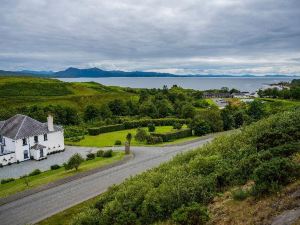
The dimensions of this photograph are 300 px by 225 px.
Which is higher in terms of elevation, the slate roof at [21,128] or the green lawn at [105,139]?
the slate roof at [21,128]

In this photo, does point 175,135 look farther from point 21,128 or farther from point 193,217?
point 193,217

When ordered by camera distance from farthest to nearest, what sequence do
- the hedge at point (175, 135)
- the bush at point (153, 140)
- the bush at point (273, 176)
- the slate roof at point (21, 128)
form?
the hedge at point (175, 135) < the bush at point (153, 140) < the slate roof at point (21, 128) < the bush at point (273, 176)

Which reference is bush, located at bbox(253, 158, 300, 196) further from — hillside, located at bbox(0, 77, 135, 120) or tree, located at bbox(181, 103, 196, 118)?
hillside, located at bbox(0, 77, 135, 120)

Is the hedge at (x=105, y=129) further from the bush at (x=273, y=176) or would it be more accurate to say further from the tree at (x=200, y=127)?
the bush at (x=273, y=176)

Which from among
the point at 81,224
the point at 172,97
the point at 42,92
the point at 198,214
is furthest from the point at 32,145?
the point at 42,92

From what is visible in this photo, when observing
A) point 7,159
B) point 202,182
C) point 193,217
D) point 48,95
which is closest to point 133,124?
point 7,159

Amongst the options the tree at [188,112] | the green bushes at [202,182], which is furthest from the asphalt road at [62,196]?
the tree at [188,112]

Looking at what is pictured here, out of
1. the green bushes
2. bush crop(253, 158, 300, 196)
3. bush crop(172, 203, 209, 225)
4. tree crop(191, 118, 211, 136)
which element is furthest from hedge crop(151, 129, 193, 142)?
bush crop(172, 203, 209, 225)
